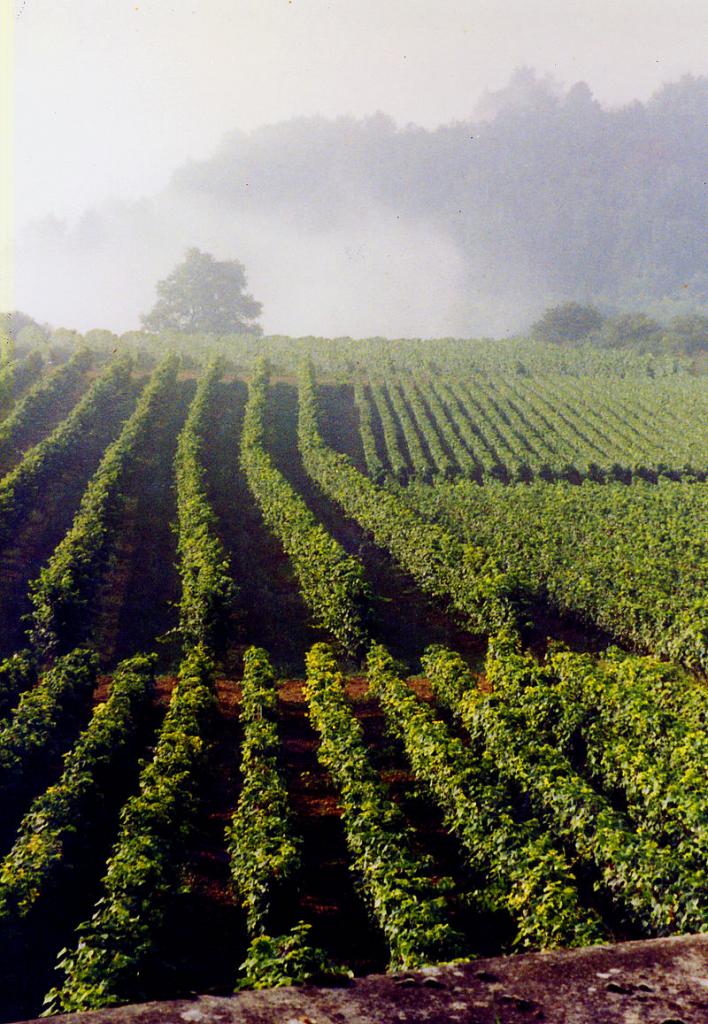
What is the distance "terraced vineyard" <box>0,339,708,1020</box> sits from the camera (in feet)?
34.7

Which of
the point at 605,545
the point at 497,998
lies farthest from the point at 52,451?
the point at 497,998

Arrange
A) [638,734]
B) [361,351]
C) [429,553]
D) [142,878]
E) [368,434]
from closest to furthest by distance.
A: 1. [142,878]
2. [638,734]
3. [429,553]
4. [368,434]
5. [361,351]

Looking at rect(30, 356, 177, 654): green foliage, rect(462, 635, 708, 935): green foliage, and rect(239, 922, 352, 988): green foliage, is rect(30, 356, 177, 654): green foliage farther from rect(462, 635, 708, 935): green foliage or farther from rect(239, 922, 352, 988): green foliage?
rect(239, 922, 352, 988): green foliage

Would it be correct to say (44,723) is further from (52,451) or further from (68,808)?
(52,451)

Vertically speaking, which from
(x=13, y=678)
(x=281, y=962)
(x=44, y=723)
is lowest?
(x=13, y=678)

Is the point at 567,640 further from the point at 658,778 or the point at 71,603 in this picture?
the point at 71,603

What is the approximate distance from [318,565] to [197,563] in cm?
411

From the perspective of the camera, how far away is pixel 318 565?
2658cm

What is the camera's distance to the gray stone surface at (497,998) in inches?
153

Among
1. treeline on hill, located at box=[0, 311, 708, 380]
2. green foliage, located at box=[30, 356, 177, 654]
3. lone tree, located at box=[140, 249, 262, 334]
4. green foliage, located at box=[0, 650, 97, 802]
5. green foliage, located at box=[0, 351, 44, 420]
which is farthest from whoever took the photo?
lone tree, located at box=[140, 249, 262, 334]

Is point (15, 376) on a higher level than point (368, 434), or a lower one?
higher

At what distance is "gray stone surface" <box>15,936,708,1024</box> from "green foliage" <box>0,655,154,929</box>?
24.4ft

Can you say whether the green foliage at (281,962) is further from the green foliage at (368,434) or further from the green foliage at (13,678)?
the green foliage at (368,434)

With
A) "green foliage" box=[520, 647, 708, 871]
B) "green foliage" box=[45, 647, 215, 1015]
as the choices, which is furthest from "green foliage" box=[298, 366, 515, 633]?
"green foliage" box=[45, 647, 215, 1015]
